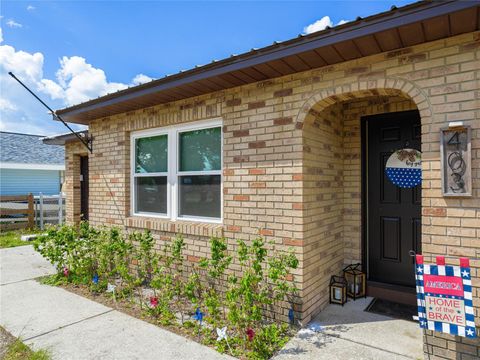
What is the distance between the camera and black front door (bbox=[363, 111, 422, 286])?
3.89 m

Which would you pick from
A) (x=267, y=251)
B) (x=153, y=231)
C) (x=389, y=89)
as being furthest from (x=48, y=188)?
(x=389, y=89)

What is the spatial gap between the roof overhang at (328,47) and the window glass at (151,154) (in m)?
0.77

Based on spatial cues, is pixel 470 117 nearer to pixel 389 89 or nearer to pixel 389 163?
pixel 389 89

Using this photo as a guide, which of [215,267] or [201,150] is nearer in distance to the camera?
[215,267]

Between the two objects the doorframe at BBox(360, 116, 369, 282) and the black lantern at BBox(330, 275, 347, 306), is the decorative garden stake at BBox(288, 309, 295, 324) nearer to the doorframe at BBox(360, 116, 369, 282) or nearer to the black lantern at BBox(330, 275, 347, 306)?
the black lantern at BBox(330, 275, 347, 306)

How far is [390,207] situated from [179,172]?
3123mm

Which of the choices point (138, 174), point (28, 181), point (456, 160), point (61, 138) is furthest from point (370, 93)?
point (28, 181)

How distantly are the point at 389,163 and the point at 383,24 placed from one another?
6.89 ft

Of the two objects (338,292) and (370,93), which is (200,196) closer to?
(338,292)

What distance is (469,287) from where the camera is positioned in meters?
2.39

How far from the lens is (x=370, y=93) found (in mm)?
3148

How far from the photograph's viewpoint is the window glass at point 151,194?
16.2ft

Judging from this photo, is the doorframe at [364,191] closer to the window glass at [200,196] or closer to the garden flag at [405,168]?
the garden flag at [405,168]

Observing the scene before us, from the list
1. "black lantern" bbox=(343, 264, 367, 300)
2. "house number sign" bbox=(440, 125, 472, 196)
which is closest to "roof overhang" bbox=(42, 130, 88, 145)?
"black lantern" bbox=(343, 264, 367, 300)
